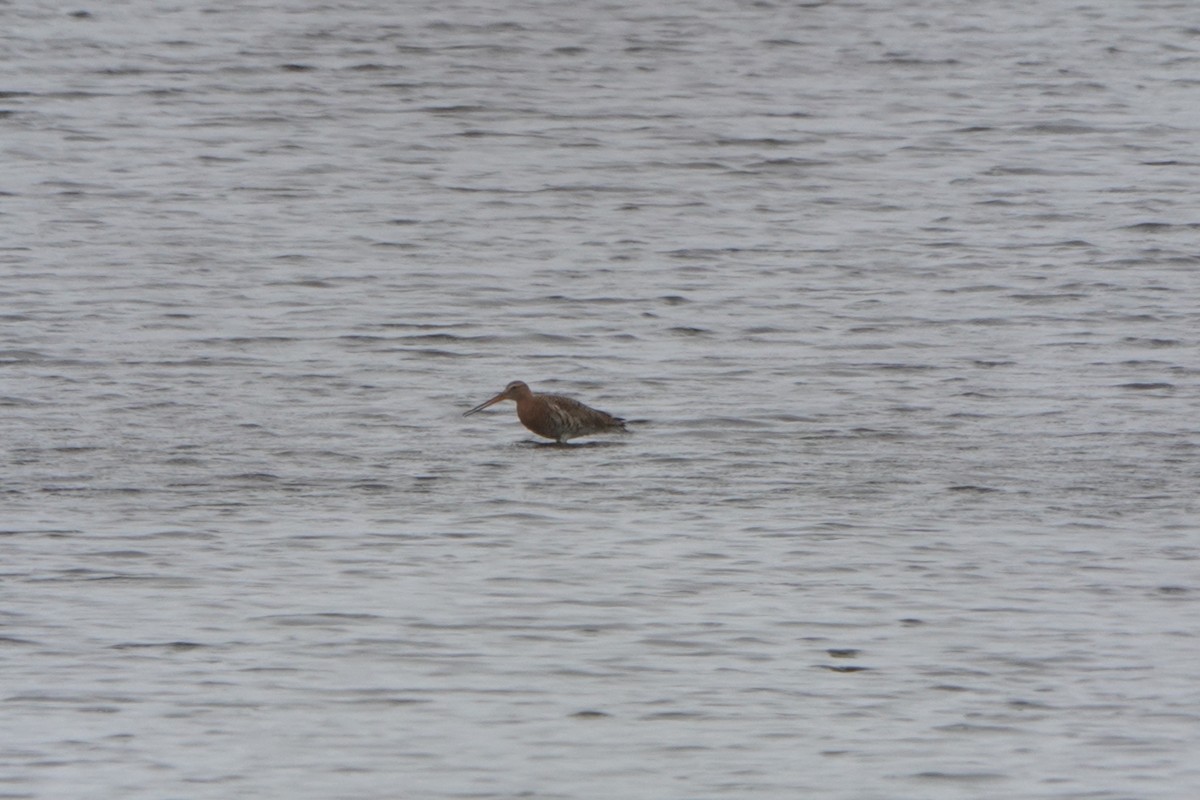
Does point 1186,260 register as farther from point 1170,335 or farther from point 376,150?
point 376,150

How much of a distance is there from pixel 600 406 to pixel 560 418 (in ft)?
3.55

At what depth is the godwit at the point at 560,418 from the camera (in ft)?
53.2

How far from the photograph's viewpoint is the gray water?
10453mm

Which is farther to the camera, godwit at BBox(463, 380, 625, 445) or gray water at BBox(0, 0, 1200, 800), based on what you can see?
godwit at BBox(463, 380, 625, 445)

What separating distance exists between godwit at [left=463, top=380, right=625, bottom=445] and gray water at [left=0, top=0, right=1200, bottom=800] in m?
0.29

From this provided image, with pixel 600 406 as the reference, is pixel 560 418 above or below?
above

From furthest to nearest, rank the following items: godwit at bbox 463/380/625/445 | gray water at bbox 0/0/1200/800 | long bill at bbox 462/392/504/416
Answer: long bill at bbox 462/392/504/416
godwit at bbox 463/380/625/445
gray water at bbox 0/0/1200/800

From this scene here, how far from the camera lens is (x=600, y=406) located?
1730 cm

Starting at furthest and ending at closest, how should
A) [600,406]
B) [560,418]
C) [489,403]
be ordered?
1. [600,406]
2. [489,403]
3. [560,418]

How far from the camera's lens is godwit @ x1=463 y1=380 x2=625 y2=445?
16219 mm

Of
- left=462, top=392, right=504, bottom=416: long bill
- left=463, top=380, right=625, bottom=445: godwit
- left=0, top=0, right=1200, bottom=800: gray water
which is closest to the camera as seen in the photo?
left=0, top=0, right=1200, bottom=800: gray water

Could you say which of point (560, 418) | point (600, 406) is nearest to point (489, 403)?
point (560, 418)

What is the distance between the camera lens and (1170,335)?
20.0m

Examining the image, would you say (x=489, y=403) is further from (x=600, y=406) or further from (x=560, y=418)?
(x=600, y=406)
